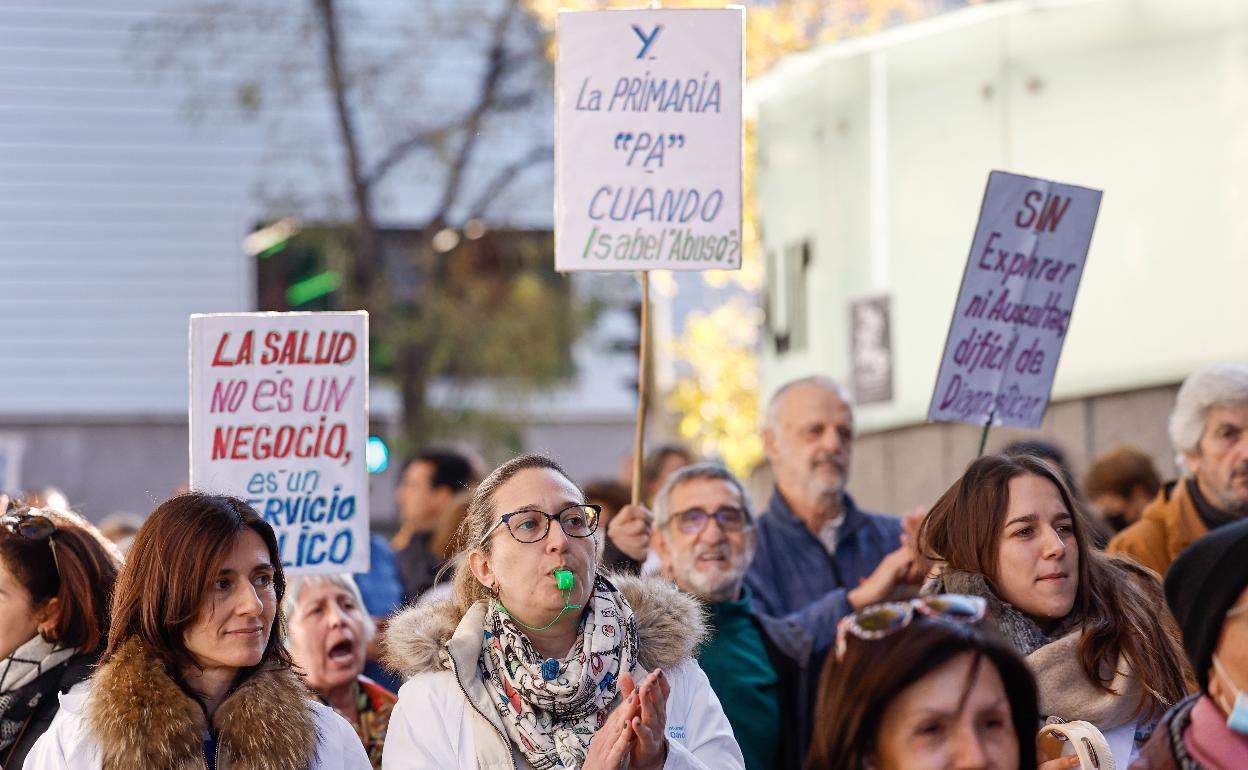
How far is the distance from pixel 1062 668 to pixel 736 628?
4.99 feet

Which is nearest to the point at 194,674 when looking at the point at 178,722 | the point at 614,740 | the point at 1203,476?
the point at 178,722

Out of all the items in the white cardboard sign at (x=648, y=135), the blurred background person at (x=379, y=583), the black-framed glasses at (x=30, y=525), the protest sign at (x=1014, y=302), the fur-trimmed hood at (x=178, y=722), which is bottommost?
the blurred background person at (x=379, y=583)

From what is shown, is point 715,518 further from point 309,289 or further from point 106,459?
point 106,459

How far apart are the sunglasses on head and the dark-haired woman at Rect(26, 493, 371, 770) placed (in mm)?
1880

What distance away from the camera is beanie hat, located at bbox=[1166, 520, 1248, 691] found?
12.3ft

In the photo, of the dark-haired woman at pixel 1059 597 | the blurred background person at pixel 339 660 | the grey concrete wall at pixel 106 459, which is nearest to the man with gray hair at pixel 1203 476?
the dark-haired woman at pixel 1059 597

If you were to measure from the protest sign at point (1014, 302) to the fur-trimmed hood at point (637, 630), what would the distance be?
Answer: 1.93m

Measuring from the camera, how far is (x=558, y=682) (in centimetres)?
493

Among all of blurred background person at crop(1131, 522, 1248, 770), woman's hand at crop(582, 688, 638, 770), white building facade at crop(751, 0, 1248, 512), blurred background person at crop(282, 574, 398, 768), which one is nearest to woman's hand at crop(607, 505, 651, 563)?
blurred background person at crop(282, 574, 398, 768)

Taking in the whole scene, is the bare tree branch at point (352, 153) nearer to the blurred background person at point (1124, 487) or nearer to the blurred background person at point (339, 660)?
the blurred background person at point (1124, 487)

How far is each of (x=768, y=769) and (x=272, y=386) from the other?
226 centimetres

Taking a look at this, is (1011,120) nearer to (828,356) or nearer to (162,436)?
(828,356)

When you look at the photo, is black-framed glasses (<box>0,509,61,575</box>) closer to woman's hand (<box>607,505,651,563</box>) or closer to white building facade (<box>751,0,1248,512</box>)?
woman's hand (<box>607,505,651,563</box>)

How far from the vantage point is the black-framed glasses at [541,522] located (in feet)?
16.7
